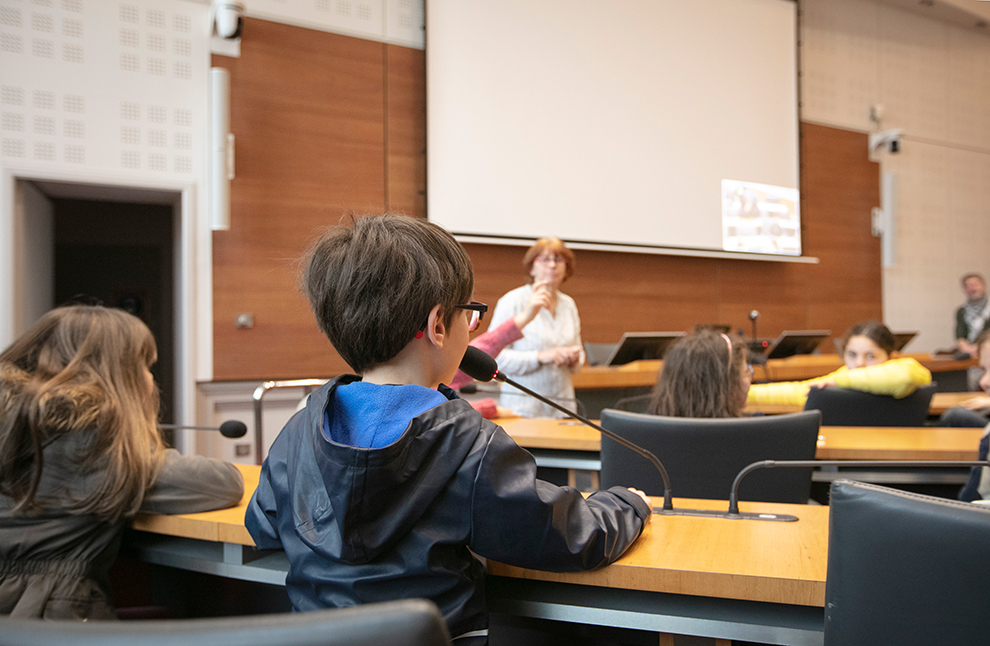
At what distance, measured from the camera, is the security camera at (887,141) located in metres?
7.20

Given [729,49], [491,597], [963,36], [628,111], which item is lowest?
[491,597]

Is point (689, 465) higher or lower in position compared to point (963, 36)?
lower

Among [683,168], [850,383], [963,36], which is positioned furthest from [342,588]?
[963,36]

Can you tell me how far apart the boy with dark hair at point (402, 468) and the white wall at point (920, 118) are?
7170mm

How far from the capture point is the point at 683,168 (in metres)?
6.26

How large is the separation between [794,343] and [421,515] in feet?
17.0

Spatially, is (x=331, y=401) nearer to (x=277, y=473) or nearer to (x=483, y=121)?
(x=277, y=473)

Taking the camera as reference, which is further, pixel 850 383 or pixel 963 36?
pixel 963 36

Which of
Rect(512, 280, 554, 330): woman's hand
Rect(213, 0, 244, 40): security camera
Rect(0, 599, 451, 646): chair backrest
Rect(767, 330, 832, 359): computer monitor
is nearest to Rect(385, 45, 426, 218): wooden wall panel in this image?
Rect(213, 0, 244, 40): security camera

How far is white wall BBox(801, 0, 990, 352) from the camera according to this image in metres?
7.32

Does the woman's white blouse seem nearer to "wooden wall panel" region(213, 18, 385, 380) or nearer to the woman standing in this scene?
the woman standing

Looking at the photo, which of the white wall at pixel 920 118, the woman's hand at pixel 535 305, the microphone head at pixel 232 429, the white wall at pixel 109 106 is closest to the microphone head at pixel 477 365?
the microphone head at pixel 232 429

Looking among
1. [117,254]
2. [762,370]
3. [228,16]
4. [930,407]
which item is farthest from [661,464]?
[117,254]

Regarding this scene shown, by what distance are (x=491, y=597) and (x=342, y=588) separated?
31 centimetres
